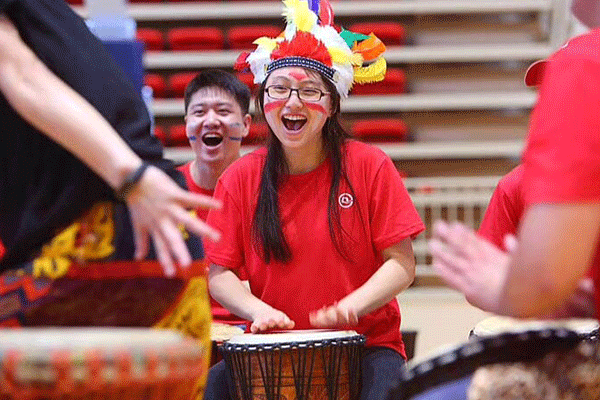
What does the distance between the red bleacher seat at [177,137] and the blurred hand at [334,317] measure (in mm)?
5992

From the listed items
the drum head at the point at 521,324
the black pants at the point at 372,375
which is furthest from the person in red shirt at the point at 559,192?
the black pants at the point at 372,375

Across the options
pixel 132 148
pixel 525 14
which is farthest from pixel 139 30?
pixel 132 148

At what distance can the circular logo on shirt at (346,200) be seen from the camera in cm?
361

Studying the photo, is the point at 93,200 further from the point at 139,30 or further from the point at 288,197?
the point at 139,30

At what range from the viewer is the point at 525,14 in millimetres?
9758

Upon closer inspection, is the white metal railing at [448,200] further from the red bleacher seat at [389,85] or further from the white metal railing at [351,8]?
the white metal railing at [351,8]

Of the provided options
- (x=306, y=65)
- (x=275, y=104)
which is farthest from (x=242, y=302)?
(x=306, y=65)

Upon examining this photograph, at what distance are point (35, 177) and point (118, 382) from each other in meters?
0.59

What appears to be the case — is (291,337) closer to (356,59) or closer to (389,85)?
(356,59)

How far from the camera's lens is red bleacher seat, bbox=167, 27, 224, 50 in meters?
9.31

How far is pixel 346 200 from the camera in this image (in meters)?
3.61

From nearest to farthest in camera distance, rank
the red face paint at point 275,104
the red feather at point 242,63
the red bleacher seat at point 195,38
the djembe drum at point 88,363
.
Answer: the djembe drum at point 88,363 → the red face paint at point 275,104 → the red feather at point 242,63 → the red bleacher seat at point 195,38

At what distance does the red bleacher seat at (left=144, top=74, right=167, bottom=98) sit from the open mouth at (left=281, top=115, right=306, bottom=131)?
572cm

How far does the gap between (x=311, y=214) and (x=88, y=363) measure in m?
1.98
